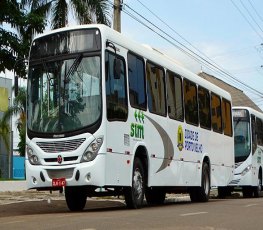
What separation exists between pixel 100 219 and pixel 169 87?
6.19 metres

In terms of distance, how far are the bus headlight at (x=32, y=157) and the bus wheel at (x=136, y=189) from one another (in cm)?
207

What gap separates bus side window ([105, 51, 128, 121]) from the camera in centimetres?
1323

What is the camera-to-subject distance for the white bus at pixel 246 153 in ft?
81.6

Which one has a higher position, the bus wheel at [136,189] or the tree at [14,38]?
the tree at [14,38]

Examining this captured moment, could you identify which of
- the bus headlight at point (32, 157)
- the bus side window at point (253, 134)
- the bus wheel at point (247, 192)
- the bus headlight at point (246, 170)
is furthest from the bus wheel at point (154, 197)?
the bus side window at point (253, 134)

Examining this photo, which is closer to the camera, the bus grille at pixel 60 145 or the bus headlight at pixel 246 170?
the bus grille at pixel 60 145

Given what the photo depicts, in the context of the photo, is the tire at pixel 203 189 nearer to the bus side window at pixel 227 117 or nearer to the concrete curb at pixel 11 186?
the bus side window at pixel 227 117

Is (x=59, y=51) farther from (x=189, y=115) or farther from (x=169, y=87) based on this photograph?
(x=189, y=115)

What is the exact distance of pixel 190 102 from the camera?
59.2 ft

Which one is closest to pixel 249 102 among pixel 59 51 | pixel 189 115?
pixel 189 115

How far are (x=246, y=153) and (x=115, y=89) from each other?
1302 cm

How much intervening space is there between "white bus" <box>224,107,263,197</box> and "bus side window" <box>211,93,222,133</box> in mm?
4305

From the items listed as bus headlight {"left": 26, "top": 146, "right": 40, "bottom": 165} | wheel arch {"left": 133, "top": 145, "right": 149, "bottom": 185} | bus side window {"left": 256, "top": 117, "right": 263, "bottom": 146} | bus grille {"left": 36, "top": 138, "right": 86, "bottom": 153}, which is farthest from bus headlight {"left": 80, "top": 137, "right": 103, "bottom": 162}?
bus side window {"left": 256, "top": 117, "right": 263, "bottom": 146}

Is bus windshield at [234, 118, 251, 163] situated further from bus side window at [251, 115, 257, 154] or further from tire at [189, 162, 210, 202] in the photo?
tire at [189, 162, 210, 202]
